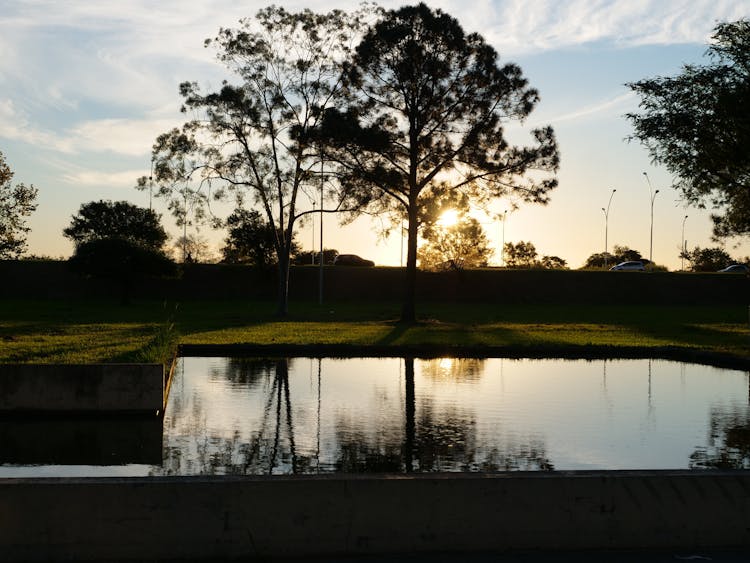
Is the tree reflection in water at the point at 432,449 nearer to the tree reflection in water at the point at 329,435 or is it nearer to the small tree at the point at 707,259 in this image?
the tree reflection in water at the point at 329,435

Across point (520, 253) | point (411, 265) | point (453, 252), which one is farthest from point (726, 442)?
point (520, 253)

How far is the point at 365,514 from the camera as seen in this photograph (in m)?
6.12

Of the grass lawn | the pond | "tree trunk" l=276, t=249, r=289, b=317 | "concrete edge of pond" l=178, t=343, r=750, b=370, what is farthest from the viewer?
"tree trunk" l=276, t=249, r=289, b=317

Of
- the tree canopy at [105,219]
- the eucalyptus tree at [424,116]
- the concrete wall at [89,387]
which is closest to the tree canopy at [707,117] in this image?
the eucalyptus tree at [424,116]

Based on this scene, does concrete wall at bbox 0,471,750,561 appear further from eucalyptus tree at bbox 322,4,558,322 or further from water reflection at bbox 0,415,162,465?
eucalyptus tree at bbox 322,4,558,322

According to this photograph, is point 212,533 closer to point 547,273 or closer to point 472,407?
point 472,407

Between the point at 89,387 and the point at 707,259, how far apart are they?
109 meters

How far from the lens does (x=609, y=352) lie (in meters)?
25.3

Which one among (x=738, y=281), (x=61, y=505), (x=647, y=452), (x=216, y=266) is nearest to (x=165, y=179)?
(x=216, y=266)

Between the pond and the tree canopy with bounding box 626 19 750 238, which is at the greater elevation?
the tree canopy with bounding box 626 19 750 238

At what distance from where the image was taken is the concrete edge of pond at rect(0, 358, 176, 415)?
13.8 m

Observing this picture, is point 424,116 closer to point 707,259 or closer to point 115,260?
point 115,260

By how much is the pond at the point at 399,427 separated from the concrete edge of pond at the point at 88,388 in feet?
1.31

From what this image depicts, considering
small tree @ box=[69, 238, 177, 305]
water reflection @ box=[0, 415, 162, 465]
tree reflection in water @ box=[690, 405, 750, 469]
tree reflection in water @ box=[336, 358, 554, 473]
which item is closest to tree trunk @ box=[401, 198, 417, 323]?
small tree @ box=[69, 238, 177, 305]
